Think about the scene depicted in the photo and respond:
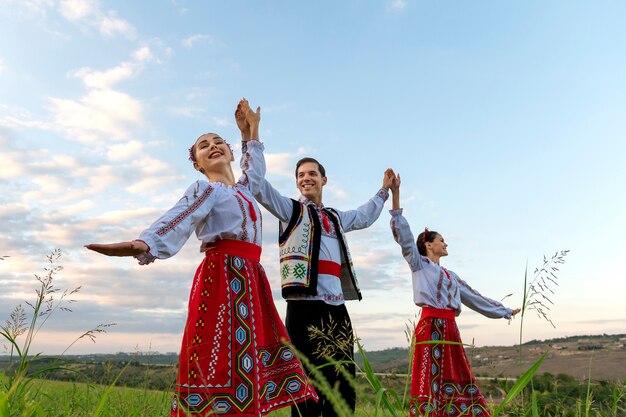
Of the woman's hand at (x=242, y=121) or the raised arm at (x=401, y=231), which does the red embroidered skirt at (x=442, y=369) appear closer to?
the raised arm at (x=401, y=231)

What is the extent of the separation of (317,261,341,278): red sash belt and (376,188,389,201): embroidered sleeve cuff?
1343 millimetres

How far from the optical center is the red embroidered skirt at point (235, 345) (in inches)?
113

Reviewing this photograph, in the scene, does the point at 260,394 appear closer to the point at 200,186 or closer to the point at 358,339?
the point at 200,186

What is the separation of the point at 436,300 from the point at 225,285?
308cm

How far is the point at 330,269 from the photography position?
449 cm

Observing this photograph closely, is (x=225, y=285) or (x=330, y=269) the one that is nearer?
(x=225, y=285)

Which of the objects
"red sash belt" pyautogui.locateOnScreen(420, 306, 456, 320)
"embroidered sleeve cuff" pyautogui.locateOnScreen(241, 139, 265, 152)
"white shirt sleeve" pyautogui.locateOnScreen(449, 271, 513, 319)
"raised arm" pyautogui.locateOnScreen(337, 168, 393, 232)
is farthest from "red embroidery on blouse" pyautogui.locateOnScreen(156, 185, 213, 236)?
"white shirt sleeve" pyautogui.locateOnScreen(449, 271, 513, 319)

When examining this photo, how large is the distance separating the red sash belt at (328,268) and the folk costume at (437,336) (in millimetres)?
1223

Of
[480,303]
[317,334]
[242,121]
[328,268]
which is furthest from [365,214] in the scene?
[480,303]

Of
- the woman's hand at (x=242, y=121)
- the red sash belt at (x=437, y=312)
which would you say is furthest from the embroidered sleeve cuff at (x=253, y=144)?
the red sash belt at (x=437, y=312)

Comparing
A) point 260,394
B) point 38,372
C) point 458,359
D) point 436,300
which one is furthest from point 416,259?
point 38,372

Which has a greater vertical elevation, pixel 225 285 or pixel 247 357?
pixel 225 285

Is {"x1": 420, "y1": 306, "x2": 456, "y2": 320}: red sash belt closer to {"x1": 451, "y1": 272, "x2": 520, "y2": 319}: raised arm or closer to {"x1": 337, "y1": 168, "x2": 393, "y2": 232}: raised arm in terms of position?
{"x1": 451, "y1": 272, "x2": 520, "y2": 319}: raised arm

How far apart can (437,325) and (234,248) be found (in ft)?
9.77
